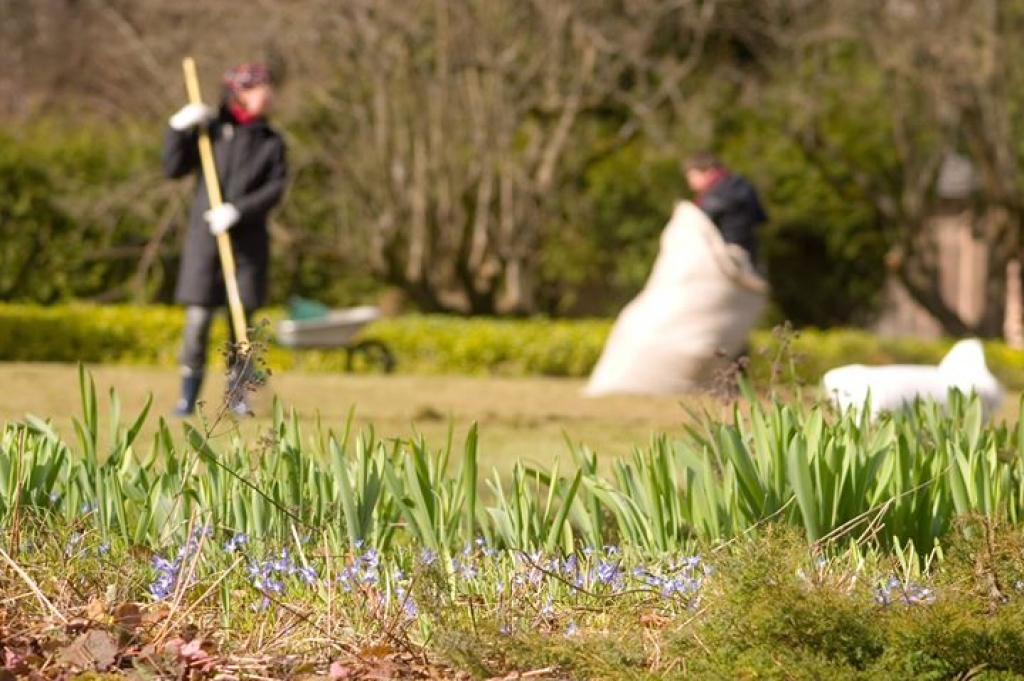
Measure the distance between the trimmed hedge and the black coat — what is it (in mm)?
5596

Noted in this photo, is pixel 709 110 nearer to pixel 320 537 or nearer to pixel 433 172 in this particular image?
pixel 433 172

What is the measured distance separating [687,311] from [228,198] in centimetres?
347

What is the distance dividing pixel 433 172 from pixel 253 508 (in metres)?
12.6

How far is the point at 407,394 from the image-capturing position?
452 inches

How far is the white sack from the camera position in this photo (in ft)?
18.9

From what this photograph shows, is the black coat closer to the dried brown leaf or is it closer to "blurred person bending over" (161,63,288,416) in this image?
"blurred person bending over" (161,63,288,416)

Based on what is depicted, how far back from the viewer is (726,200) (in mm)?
11125

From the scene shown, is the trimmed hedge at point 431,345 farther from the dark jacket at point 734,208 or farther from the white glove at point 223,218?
the white glove at point 223,218

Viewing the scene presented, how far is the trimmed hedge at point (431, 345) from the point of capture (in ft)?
48.8

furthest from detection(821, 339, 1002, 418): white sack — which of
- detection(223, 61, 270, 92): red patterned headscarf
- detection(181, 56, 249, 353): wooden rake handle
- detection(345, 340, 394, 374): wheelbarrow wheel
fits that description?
detection(345, 340, 394, 374): wheelbarrow wheel

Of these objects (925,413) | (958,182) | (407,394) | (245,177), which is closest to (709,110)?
(958,182)

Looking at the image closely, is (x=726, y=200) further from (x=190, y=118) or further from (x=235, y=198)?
(x=190, y=118)

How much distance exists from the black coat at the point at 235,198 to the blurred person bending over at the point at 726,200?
10.7 feet

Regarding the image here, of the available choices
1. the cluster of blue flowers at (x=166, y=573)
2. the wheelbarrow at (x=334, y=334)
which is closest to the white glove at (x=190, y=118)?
the wheelbarrow at (x=334, y=334)
